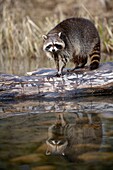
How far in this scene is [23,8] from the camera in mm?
18656

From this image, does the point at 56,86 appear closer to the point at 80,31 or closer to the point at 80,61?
the point at 80,61

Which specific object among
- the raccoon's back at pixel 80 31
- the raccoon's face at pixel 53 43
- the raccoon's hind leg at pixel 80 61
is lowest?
the raccoon's hind leg at pixel 80 61

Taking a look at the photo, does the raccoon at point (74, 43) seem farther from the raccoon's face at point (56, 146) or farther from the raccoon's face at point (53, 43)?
the raccoon's face at point (56, 146)

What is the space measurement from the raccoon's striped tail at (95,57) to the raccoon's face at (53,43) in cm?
49

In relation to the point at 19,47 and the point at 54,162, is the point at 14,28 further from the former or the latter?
the point at 54,162

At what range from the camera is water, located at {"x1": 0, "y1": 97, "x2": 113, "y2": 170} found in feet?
12.8

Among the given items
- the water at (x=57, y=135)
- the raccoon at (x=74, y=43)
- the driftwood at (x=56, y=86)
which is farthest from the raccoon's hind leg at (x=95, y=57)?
the water at (x=57, y=135)

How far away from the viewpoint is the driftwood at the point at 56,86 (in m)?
6.47

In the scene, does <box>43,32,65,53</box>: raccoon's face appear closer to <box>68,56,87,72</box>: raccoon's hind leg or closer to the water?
<box>68,56,87,72</box>: raccoon's hind leg

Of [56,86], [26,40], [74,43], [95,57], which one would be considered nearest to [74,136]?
[56,86]

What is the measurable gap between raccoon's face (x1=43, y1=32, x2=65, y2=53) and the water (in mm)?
826

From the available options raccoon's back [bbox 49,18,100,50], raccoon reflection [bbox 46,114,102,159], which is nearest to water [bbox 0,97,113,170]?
raccoon reflection [bbox 46,114,102,159]

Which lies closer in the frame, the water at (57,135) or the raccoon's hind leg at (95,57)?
the water at (57,135)

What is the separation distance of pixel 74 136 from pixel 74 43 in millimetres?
2962
